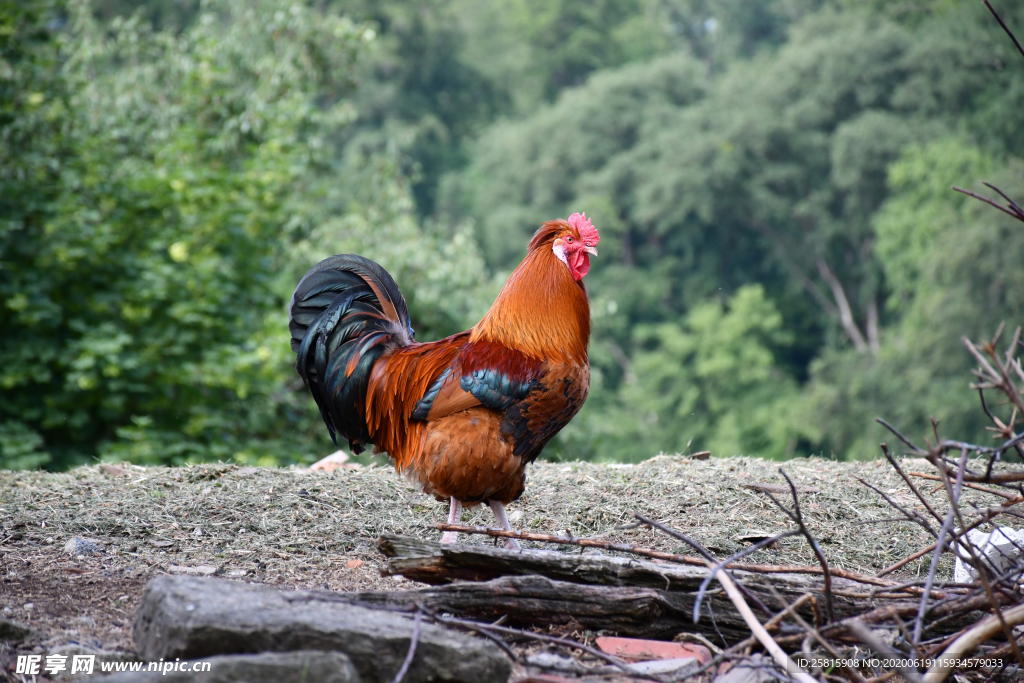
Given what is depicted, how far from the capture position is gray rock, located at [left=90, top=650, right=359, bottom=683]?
236cm

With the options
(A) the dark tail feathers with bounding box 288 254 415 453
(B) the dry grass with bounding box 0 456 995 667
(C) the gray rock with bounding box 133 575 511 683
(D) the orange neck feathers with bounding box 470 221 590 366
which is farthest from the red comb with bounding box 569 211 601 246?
(C) the gray rock with bounding box 133 575 511 683

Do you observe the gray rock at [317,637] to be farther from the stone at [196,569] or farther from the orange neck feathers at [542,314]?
the orange neck feathers at [542,314]

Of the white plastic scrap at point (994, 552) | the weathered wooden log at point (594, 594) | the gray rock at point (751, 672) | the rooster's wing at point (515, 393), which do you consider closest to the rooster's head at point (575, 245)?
the rooster's wing at point (515, 393)

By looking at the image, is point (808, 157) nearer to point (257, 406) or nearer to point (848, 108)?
point (848, 108)

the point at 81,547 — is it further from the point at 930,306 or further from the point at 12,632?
the point at 930,306

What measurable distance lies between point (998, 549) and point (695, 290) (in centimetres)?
2783

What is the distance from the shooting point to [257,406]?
995 cm

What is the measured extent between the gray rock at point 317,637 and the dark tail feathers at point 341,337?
2070 millimetres

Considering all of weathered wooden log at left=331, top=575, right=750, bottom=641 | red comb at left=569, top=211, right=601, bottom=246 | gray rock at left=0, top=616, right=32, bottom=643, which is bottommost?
gray rock at left=0, top=616, right=32, bottom=643

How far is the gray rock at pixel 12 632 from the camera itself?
118 inches

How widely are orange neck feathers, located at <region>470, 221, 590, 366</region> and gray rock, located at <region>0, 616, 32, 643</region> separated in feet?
8.18

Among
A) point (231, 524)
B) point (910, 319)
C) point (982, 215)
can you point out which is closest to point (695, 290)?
point (910, 319)

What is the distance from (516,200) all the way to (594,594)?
30.4 m

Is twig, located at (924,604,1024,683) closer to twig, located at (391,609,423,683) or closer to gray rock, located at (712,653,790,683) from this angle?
gray rock, located at (712,653,790,683)
